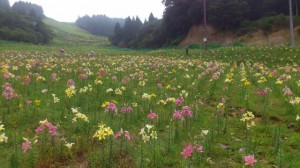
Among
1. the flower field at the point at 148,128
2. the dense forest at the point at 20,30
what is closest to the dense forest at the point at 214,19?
the dense forest at the point at 20,30

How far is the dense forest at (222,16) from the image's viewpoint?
60.6 m

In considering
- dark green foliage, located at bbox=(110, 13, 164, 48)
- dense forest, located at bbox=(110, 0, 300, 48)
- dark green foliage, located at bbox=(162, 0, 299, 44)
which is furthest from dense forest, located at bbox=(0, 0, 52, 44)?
dark green foliage, located at bbox=(162, 0, 299, 44)

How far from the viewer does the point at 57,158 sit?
618 cm

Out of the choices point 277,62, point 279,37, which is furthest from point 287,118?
point 279,37

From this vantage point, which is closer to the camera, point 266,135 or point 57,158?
point 57,158

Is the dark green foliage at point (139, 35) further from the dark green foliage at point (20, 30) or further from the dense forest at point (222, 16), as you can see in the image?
the dark green foliage at point (20, 30)

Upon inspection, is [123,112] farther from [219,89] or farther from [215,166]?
[219,89]

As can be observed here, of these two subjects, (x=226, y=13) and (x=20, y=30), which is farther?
(x=20, y=30)

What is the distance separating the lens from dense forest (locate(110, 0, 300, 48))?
60.6 meters

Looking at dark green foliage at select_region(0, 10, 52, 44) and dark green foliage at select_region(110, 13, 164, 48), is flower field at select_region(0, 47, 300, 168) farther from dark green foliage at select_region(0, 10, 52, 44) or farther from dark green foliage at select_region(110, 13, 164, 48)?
dark green foliage at select_region(0, 10, 52, 44)

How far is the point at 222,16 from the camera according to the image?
220 feet

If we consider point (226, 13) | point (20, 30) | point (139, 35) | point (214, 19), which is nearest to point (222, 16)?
point (226, 13)

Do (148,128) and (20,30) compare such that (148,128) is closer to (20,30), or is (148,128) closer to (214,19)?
(214,19)

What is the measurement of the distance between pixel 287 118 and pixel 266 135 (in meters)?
1.56
